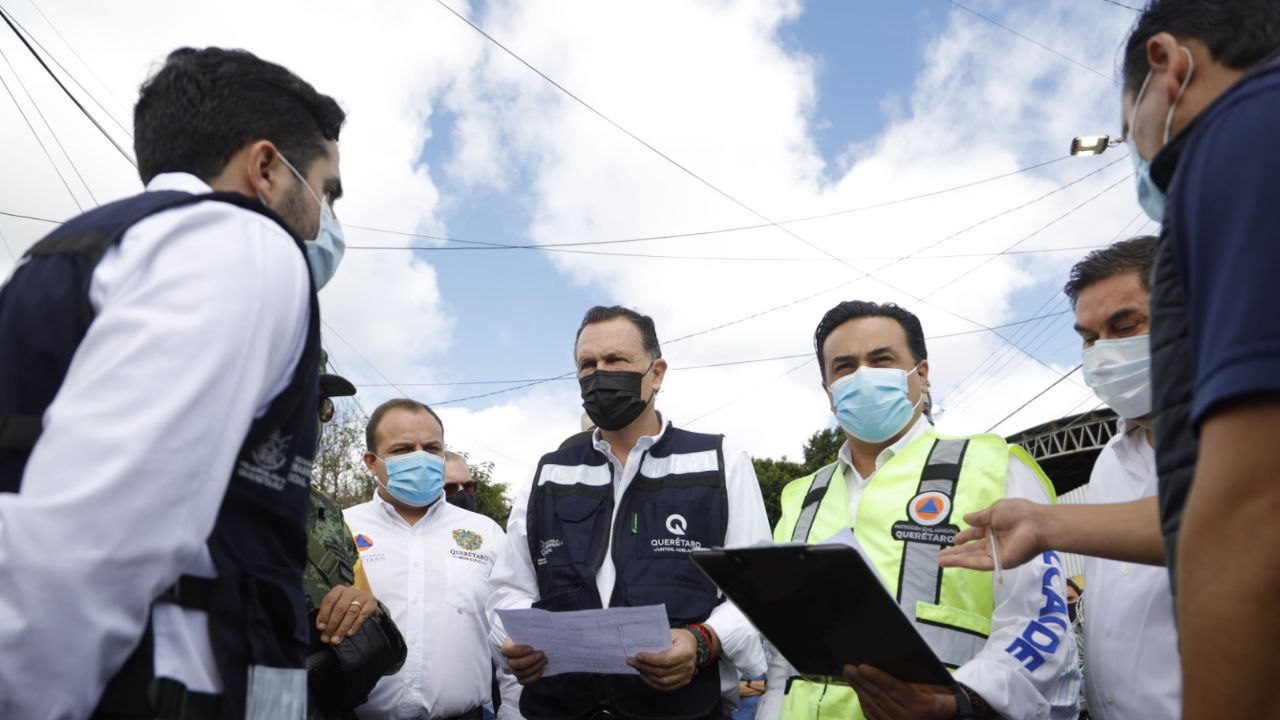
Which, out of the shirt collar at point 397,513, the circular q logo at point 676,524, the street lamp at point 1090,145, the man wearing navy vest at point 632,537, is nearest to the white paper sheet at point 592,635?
the man wearing navy vest at point 632,537

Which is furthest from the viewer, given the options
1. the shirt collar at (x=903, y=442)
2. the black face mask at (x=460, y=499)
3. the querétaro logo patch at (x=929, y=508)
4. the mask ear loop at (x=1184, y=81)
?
the black face mask at (x=460, y=499)

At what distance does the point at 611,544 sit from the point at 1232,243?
109 inches

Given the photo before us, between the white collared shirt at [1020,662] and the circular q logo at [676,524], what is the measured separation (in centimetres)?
66

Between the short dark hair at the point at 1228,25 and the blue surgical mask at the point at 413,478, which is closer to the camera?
the short dark hair at the point at 1228,25

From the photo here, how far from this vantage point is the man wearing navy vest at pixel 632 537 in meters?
3.23

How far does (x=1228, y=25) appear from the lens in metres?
1.38

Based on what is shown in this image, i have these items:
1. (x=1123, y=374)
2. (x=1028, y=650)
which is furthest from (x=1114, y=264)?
(x=1028, y=650)

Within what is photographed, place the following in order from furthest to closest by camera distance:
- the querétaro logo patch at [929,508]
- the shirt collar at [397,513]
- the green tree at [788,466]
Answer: the green tree at [788,466], the shirt collar at [397,513], the querétaro logo patch at [929,508]

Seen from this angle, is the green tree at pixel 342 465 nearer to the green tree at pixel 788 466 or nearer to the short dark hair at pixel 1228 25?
the green tree at pixel 788 466

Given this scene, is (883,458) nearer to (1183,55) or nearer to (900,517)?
(900,517)

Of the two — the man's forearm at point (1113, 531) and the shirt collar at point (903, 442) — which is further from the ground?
the shirt collar at point (903, 442)

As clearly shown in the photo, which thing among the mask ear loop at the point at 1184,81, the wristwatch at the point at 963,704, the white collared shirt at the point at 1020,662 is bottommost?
the wristwatch at the point at 963,704

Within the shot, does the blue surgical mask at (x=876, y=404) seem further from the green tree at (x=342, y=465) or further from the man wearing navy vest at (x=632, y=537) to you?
the green tree at (x=342, y=465)

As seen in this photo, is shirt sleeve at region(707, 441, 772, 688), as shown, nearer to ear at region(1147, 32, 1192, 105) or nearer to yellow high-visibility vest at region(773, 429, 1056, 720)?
yellow high-visibility vest at region(773, 429, 1056, 720)
